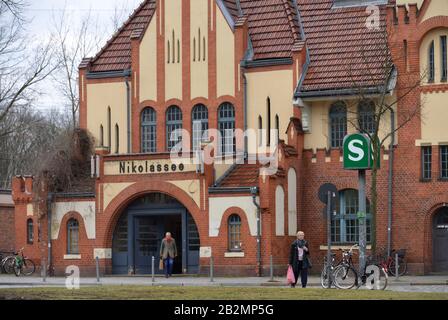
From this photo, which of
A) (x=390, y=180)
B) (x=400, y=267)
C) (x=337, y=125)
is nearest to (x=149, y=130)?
(x=337, y=125)

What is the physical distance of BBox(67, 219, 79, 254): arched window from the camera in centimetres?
5506

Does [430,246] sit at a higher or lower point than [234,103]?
lower

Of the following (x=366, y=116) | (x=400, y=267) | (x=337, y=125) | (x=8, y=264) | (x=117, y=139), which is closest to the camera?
(x=400, y=267)

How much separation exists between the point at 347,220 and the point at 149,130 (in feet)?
33.0

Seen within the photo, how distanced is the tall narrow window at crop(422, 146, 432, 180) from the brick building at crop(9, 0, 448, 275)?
0.17 ft

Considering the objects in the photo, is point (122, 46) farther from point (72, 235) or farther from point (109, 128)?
point (72, 235)

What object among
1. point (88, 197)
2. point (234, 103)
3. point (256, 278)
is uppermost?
point (234, 103)

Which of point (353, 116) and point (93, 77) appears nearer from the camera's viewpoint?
point (353, 116)

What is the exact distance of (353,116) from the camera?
51.8 metres

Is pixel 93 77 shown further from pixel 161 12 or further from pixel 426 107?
pixel 426 107

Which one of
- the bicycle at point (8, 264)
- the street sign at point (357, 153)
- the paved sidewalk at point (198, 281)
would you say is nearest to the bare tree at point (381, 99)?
the paved sidewalk at point (198, 281)

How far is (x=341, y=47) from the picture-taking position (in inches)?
2098

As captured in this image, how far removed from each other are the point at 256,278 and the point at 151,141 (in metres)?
9.93
